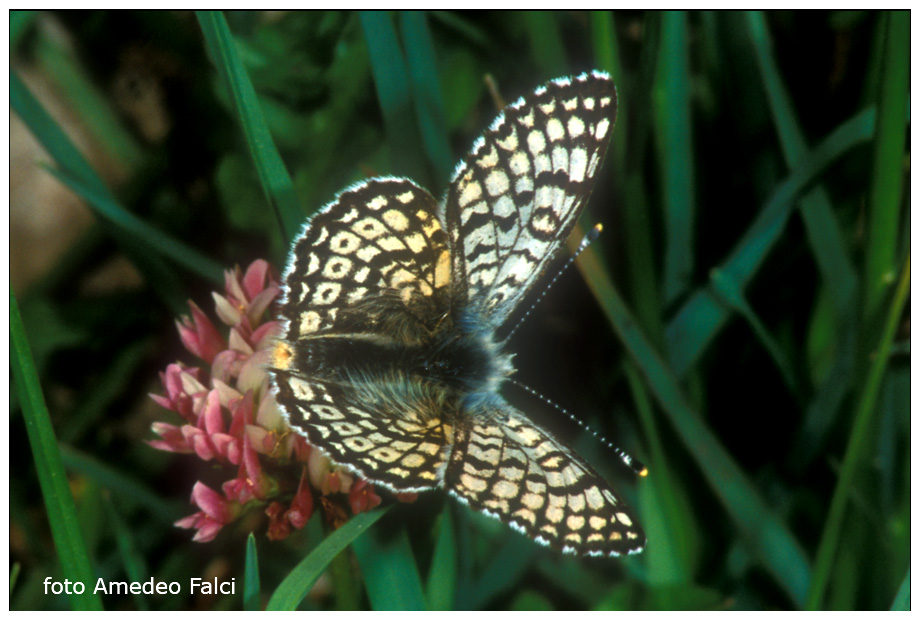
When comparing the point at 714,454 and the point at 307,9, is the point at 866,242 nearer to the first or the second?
the point at 714,454

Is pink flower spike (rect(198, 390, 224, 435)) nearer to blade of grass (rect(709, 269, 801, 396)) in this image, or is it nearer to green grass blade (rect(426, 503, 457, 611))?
green grass blade (rect(426, 503, 457, 611))

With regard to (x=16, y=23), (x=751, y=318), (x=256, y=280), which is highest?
(x=16, y=23)

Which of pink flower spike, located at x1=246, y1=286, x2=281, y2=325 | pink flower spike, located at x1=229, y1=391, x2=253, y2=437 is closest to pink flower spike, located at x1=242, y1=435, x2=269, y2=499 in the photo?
pink flower spike, located at x1=229, y1=391, x2=253, y2=437

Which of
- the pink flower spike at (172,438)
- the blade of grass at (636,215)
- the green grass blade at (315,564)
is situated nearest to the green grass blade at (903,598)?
the blade of grass at (636,215)

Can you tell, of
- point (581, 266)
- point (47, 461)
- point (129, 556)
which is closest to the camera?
point (47, 461)

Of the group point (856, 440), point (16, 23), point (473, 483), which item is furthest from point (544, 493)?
point (16, 23)

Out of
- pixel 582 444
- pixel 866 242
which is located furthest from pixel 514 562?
pixel 866 242

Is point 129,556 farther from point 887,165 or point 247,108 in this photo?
point 887,165
